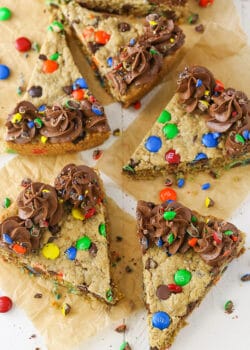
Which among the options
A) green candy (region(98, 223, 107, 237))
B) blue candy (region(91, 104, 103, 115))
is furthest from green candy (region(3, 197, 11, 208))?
blue candy (region(91, 104, 103, 115))

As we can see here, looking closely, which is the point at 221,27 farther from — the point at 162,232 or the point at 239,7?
the point at 162,232

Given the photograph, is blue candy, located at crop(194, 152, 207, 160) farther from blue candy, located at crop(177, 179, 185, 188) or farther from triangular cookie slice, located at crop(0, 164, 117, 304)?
triangular cookie slice, located at crop(0, 164, 117, 304)

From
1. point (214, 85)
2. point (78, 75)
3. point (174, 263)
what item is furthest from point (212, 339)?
point (78, 75)

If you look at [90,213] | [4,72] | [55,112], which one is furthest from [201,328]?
[4,72]

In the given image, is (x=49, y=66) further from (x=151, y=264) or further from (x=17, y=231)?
(x=151, y=264)

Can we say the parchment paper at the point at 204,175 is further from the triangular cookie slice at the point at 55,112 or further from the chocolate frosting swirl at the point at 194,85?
the chocolate frosting swirl at the point at 194,85
